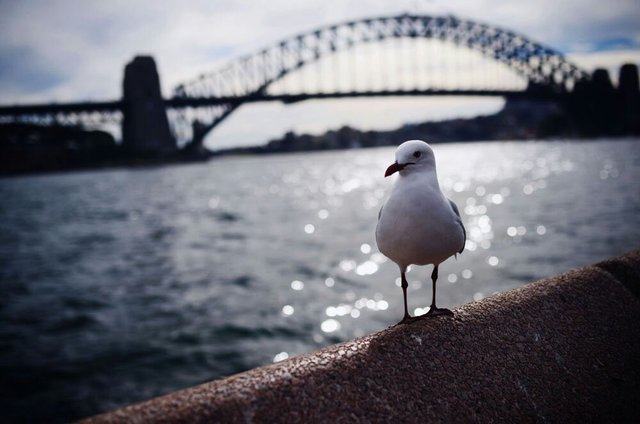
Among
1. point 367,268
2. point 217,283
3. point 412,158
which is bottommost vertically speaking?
point 367,268

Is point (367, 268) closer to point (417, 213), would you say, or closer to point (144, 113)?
point (417, 213)

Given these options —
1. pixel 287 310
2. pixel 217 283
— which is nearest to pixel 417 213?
pixel 287 310

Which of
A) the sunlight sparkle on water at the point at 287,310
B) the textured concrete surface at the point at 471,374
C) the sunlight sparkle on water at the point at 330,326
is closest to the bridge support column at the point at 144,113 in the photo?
the sunlight sparkle on water at the point at 287,310

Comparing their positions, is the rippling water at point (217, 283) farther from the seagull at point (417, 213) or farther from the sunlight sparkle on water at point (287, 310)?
the seagull at point (417, 213)

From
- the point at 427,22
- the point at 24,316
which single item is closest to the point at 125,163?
the point at 427,22

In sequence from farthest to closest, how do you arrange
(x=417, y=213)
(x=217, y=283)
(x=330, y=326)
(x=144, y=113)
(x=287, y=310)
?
1. (x=144, y=113)
2. (x=217, y=283)
3. (x=287, y=310)
4. (x=330, y=326)
5. (x=417, y=213)

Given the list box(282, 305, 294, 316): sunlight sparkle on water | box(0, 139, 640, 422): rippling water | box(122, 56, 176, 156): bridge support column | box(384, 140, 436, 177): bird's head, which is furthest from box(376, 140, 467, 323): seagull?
box(122, 56, 176, 156): bridge support column

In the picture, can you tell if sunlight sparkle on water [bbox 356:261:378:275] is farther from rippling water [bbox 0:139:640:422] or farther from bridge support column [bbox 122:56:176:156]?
bridge support column [bbox 122:56:176:156]

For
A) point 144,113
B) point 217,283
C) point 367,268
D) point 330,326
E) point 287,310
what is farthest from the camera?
point 144,113
